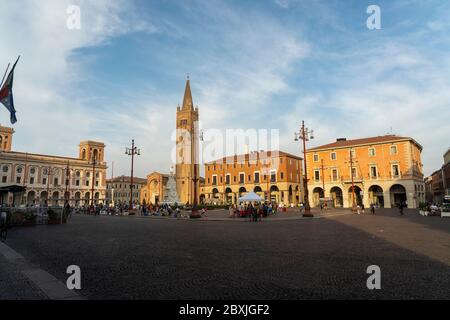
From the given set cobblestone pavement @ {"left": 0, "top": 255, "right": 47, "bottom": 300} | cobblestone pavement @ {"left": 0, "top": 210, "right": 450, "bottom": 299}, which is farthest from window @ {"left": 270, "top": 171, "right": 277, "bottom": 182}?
cobblestone pavement @ {"left": 0, "top": 255, "right": 47, "bottom": 300}

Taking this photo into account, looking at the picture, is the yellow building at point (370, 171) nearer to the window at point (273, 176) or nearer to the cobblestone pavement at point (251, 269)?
the window at point (273, 176)

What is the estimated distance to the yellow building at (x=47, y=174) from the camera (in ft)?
271

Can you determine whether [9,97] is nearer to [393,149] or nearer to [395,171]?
[395,171]

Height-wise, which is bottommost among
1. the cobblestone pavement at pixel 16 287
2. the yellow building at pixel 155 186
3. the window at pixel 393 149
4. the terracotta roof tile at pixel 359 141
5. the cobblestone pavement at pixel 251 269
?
the cobblestone pavement at pixel 251 269

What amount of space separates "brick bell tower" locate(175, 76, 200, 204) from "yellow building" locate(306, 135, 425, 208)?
35.0m

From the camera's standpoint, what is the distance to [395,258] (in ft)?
26.6

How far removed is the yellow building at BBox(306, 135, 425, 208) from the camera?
49.6 metres

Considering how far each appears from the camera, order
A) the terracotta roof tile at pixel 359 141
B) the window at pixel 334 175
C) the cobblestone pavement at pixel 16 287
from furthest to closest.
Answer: the window at pixel 334 175 → the terracotta roof tile at pixel 359 141 → the cobblestone pavement at pixel 16 287

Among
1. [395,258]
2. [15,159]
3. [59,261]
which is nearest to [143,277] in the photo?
[59,261]

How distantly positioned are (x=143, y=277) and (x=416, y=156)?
198 feet

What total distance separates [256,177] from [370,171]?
25.1m

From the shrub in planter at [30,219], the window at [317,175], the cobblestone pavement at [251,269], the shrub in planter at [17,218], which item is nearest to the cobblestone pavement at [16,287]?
the cobblestone pavement at [251,269]

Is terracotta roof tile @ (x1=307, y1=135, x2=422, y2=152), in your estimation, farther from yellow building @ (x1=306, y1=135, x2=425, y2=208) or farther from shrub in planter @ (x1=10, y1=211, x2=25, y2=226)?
shrub in planter @ (x1=10, y1=211, x2=25, y2=226)

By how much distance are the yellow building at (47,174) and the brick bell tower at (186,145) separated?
22309 mm
